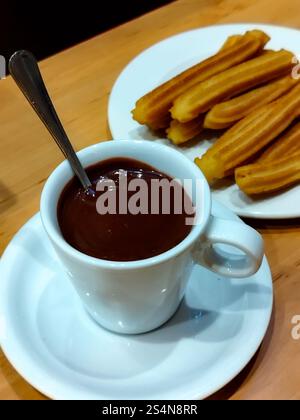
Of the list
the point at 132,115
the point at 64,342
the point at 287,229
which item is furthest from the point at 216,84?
the point at 64,342

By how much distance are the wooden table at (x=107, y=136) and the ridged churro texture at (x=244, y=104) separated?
0.17 meters

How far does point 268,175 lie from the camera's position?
0.75 meters

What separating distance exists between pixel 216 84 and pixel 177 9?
1.21 ft

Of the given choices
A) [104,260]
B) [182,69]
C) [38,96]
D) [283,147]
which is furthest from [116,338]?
[182,69]

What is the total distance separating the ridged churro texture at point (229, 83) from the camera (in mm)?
822

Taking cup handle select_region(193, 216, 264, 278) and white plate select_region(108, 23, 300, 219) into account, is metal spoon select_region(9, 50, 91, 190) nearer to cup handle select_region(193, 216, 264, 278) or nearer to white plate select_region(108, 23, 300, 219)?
cup handle select_region(193, 216, 264, 278)

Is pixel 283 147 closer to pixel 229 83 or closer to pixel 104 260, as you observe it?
pixel 229 83

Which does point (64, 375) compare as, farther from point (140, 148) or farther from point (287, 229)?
point (287, 229)

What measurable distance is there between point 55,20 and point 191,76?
3.23ft

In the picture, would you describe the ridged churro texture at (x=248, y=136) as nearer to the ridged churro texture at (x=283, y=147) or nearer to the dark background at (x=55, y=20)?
the ridged churro texture at (x=283, y=147)

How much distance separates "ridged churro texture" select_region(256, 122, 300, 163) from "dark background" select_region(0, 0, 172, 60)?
1078mm

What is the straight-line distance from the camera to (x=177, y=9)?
1139 millimetres

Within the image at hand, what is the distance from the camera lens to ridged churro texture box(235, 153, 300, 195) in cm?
74

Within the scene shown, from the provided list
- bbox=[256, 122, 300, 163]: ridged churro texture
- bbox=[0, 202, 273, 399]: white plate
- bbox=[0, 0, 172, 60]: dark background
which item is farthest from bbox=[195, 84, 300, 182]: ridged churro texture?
bbox=[0, 0, 172, 60]: dark background
